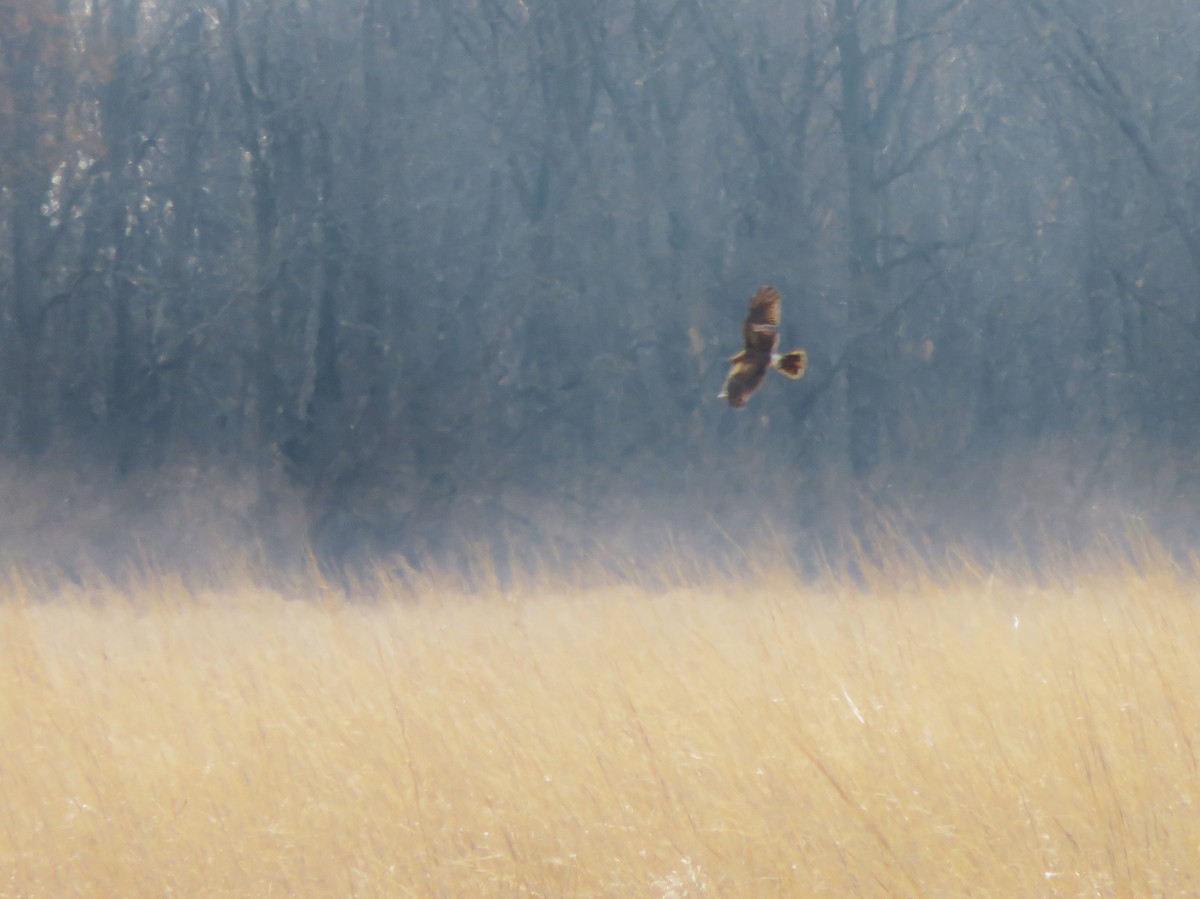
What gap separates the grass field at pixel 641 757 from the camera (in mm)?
3395

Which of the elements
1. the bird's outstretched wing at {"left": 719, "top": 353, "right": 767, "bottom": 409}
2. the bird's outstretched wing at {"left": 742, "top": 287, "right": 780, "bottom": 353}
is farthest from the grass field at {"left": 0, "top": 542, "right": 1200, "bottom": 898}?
the bird's outstretched wing at {"left": 742, "top": 287, "right": 780, "bottom": 353}

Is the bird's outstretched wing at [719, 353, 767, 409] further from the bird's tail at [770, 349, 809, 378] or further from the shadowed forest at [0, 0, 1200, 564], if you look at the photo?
the shadowed forest at [0, 0, 1200, 564]

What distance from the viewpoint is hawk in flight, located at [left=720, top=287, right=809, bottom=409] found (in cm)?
367

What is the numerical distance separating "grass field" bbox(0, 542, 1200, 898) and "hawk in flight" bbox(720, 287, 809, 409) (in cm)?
103

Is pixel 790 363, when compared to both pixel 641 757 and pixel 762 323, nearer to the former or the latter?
pixel 762 323

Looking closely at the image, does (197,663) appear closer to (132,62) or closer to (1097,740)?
(1097,740)

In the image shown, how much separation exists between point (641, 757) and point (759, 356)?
4.11 ft

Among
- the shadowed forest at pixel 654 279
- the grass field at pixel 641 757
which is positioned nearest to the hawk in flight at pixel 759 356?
the grass field at pixel 641 757

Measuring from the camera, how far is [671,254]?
11.0m

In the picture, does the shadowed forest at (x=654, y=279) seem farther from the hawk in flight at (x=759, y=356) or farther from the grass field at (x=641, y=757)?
the hawk in flight at (x=759, y=356)

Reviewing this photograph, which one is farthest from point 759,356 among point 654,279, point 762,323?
point 654,279

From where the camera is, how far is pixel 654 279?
10992mm

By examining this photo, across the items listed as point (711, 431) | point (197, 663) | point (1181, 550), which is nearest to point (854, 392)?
point (711, 431)

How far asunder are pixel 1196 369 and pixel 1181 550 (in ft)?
5.00
